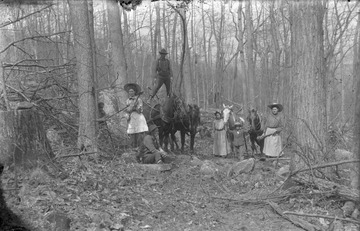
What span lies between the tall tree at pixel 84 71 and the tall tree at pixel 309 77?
396 cm

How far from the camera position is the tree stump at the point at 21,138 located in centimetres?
488

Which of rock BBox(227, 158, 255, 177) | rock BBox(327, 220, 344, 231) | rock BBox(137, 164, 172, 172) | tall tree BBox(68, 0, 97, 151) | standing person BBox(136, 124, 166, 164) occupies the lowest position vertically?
rock BBox(327, 220, 344, 231)

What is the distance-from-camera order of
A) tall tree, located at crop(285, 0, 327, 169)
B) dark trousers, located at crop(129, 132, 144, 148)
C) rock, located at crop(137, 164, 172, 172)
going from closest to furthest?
tall tree, located at crop(285, 0, 327, 169)
rock, located at crop(137, 164, 172, 172)
dark trousers, located at crop(129, 132, 144, 148)

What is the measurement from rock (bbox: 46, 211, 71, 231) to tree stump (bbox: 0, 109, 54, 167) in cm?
112

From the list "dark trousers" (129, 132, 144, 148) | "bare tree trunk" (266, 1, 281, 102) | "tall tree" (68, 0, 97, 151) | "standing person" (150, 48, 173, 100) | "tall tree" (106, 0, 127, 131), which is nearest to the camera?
"tall tree" (68, 0, 97, 151)

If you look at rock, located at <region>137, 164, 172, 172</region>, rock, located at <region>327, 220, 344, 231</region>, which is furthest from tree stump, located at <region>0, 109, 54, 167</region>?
rock, located at <region>327, 220, 344, 231</region>

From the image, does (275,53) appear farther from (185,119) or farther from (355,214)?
(355,214)

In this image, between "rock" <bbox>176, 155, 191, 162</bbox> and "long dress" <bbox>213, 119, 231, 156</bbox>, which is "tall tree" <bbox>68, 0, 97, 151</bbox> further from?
"long dress" <bbox>213, 119, 231, 156</bbox>

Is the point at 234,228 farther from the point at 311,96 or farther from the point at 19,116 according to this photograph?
the point at 19,116

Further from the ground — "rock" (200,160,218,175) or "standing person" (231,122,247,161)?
"standing person" (231,122,247,161)

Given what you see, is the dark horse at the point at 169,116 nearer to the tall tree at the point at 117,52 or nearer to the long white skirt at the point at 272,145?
the tall tree at the point at 117,52

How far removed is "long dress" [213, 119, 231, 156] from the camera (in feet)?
36.1

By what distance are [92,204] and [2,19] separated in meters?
5.38

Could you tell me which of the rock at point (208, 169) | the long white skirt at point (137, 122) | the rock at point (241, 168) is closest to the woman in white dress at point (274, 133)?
the rock at point (241, 168)
